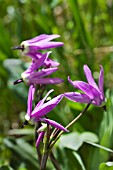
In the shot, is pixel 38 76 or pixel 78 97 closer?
pixel 78 97

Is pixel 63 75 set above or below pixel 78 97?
below

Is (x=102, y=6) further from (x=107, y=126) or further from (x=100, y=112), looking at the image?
(x=107, y=126)

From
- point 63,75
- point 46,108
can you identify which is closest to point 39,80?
point 46,108

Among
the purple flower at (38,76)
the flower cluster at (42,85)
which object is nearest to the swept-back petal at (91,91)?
the flower cluster at (42,85)

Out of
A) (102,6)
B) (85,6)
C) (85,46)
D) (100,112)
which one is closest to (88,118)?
(100,112)

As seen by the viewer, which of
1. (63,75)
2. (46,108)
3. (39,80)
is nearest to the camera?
(46,108)

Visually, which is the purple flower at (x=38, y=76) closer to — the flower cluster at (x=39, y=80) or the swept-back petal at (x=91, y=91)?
the flower cluster at (x=39, y=80)

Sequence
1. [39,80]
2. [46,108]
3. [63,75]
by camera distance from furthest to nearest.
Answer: [63,75]
[39,80]
[46,108]

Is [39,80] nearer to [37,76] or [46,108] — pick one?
[37,76]
